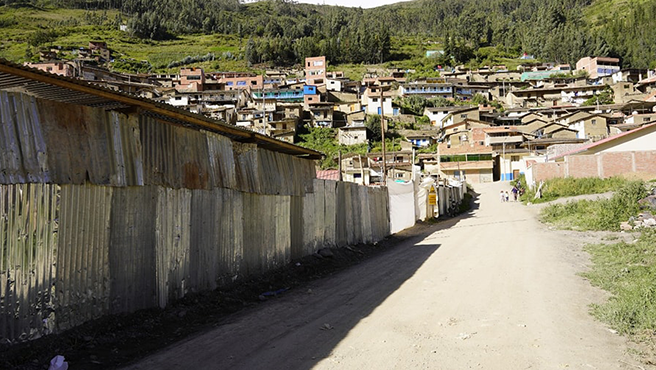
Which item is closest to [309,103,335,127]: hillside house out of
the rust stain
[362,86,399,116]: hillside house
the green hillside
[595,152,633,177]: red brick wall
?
[362,86,399,116]: hillside house

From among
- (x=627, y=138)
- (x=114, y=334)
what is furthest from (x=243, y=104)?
(x=114, y=334)

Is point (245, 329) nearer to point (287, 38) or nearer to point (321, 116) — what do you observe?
point (321, 116)

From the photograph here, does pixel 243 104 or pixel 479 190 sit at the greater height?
pixel 243 104

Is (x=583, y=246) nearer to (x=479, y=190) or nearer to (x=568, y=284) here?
(x=568, y=284)

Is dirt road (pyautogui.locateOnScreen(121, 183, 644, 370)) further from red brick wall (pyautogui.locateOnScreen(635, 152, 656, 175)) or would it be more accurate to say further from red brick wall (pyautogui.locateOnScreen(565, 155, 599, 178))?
red brick wall (pyautogui.locateOnScreen(635, 152, 656, 175))

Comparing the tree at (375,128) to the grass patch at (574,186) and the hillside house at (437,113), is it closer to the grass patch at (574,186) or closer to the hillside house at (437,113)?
the hillside house at (437,113)

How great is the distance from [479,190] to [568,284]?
41156 mm

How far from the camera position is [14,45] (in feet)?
387

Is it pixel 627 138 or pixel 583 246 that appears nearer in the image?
pixel 583 246

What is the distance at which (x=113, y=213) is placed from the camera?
262 inches

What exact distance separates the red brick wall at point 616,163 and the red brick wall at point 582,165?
0.56m

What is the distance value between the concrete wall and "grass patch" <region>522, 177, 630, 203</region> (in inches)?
44.2

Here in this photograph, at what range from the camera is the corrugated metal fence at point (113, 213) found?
538 cm

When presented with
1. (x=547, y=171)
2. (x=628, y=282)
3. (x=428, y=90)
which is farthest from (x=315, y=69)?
(x=628, y=282)
